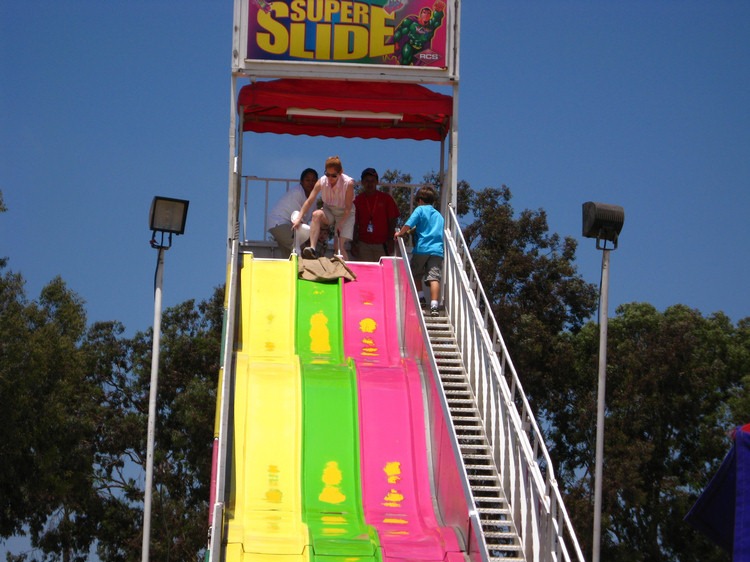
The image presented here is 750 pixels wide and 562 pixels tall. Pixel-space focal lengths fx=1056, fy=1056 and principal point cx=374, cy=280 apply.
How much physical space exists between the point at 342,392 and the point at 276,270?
2.86 meters

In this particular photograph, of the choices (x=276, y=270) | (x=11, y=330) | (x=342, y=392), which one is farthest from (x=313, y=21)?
(x=11, y=330)

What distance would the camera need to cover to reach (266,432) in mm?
10312

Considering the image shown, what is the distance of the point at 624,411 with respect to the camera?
2702cm

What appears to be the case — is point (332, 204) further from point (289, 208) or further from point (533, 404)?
point (533, 404)

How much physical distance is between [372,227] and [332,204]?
3.42 ft

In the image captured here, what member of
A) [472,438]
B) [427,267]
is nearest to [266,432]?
[472,438]

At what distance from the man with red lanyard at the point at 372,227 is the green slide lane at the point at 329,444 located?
231 centimetres

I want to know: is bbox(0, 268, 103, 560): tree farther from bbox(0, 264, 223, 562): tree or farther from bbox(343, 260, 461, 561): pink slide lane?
bbox(343, 260, 461, 561): pink slide lane

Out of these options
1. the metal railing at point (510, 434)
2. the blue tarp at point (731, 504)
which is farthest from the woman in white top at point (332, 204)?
the blue tarp at point (731, 504)

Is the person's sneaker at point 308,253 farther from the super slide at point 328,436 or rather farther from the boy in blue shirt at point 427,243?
the boy in blue shirt at point 427,243

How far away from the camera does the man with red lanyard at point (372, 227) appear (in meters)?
14.8

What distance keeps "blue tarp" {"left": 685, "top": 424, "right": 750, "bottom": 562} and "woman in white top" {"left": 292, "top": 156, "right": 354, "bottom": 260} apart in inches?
226

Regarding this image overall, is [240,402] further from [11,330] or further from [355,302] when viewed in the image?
[11,330]

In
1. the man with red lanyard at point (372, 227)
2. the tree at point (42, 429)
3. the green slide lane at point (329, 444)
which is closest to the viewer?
the green slide lane at point (329, 444)
